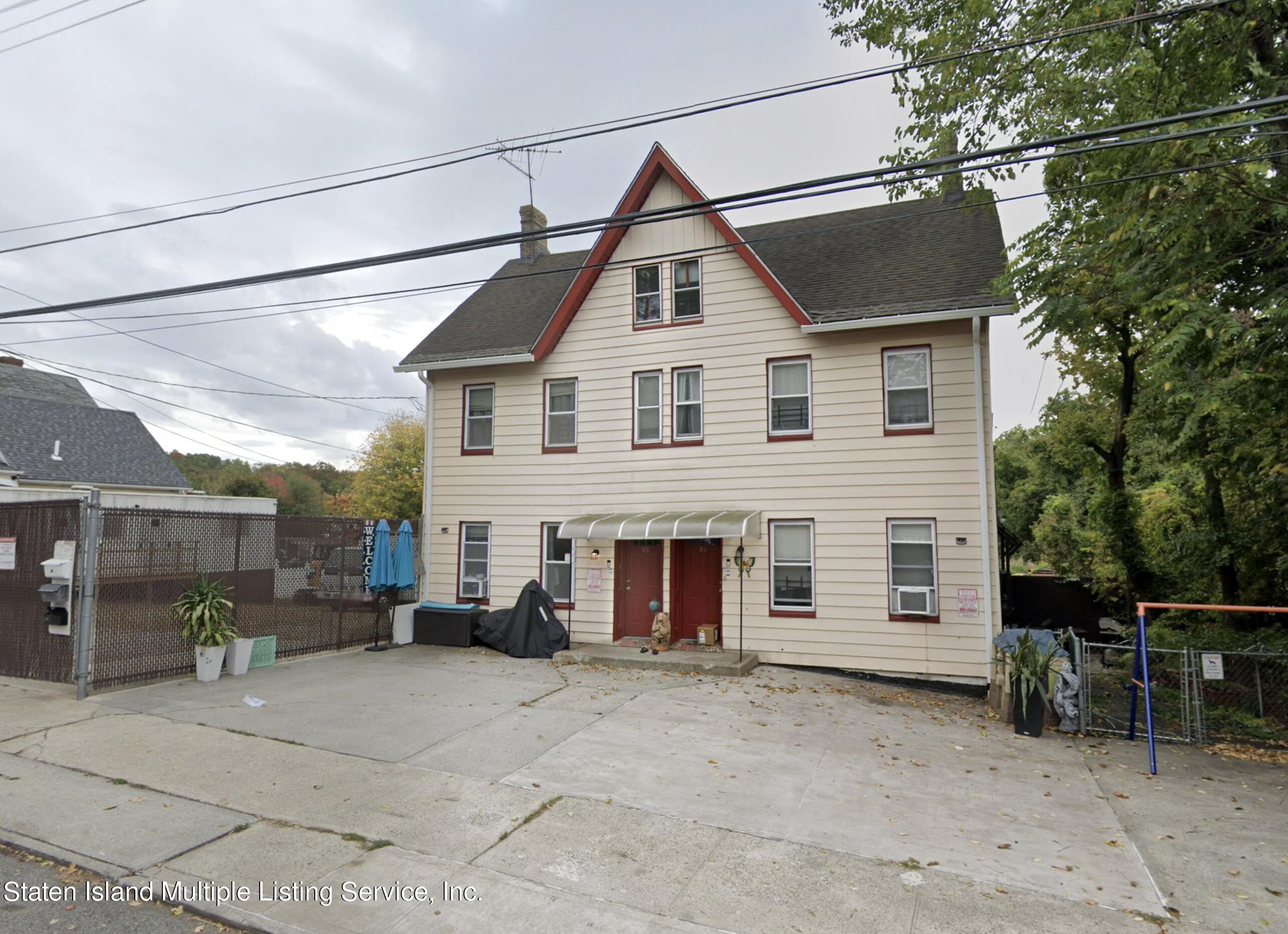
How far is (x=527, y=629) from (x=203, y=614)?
5.21m

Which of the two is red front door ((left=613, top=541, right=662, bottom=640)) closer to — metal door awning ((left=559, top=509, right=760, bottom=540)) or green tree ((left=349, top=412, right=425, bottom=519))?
metal door awning ((left=559, top=509, right=760, bottom=540))

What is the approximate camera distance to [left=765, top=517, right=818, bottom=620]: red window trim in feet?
40.2

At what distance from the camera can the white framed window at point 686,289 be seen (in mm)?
13562

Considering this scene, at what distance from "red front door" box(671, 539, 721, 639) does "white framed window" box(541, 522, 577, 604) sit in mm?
2140

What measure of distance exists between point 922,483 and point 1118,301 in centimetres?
400

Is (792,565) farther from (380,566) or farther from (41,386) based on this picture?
(41,386)

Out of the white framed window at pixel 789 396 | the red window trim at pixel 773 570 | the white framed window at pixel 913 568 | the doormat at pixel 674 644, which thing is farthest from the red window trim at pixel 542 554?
the white framed window at pixel 913 568

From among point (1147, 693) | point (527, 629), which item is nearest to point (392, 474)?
point (527, 629)

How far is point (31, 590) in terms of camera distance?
9.51 m

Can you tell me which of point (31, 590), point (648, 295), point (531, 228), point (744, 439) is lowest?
point (31, 590)

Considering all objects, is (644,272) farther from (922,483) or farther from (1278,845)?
(1278,845)

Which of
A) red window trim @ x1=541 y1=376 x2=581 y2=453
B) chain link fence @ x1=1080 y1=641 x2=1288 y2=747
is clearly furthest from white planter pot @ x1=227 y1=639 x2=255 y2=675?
chain link fence @ x1=1080 y1=641 x2=1288 y2=747

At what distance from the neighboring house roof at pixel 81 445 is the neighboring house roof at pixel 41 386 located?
1166mm

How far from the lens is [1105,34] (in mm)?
8555
